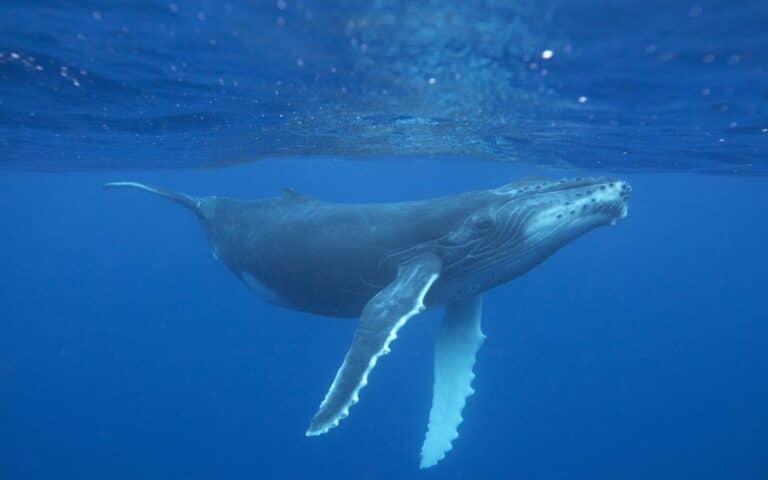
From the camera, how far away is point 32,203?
247 feet

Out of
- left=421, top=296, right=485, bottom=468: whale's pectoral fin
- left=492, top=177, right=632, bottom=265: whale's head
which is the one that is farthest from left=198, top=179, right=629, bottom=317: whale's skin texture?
left=421, top=296, right=485, bottom=468: whale's pectoral fin

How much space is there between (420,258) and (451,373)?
248 cm

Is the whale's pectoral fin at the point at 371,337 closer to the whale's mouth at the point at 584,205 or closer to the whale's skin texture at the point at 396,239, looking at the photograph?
the whale's skin texture at the point at 396,239

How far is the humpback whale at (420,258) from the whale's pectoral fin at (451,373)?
2 cm

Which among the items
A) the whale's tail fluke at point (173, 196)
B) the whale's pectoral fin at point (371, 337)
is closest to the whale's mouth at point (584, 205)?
the whale's pectoral fin at point (371, 337)

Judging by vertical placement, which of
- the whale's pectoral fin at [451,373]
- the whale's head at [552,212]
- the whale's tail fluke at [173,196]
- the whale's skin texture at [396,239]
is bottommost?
the whale's pectoral fin at [451,373]

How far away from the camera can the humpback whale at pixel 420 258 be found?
7281 mm

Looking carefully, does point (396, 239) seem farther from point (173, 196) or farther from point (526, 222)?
point (173, 196)

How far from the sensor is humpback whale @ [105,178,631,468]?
7281mm

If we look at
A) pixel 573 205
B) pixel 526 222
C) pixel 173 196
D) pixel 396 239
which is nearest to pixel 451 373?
pixel 396 239

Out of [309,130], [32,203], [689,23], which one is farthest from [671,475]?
[32,203]

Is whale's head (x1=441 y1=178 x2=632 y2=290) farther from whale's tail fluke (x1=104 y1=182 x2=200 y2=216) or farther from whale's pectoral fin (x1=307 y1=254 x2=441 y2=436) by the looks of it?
whale's tail fluke (x1=104 y1=182 x2=200 y2=216)

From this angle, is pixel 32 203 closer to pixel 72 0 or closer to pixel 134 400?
pixel 134 400

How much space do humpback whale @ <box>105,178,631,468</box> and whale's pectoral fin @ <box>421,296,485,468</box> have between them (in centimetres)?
2
